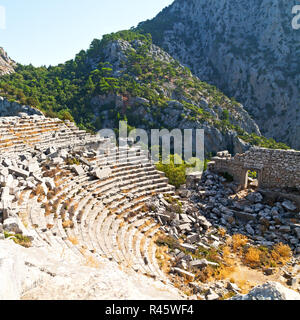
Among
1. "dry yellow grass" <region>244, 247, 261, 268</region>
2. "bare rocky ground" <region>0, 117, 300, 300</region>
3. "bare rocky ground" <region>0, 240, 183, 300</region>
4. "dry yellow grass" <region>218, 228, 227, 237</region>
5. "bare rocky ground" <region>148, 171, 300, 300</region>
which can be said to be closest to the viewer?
"bare rocky ground" <region>0, 240, 183, 300</region>

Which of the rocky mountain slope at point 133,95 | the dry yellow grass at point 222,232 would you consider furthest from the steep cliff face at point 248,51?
the dry yellow grass at point 222,232

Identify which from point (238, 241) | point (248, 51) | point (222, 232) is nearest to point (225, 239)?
point (222, 232)

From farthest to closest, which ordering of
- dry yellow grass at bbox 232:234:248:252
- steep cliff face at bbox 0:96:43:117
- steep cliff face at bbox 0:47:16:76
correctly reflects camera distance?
steep cliff face at bbox 0:47:16:76, steep cliff face at bbox 0:96:43:117, dry yellow grass at bbox 232:234:248:252

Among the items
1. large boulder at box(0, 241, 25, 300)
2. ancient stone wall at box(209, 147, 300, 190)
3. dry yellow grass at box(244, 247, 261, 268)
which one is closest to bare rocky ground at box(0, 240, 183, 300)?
large boulder at box(0, 241, 25, 300)

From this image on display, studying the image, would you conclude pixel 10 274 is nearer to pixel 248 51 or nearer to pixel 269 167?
pixel 269 167

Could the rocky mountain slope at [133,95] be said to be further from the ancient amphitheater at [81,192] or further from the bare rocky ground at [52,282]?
the bare rocky ground at [52,282]

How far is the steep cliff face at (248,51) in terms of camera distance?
54.8m

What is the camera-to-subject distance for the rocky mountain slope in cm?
4316

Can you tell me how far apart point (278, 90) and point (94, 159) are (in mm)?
53879

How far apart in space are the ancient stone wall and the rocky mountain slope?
28401 millimetres

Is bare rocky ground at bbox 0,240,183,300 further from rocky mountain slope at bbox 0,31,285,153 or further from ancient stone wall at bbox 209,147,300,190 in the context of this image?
rocky mountain slope at bbox 0,31,285,153

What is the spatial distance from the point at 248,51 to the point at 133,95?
1335 inches

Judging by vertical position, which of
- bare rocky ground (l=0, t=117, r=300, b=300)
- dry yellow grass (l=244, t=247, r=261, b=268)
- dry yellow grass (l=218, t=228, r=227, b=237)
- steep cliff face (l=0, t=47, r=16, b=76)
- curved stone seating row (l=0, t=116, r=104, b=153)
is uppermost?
steep cliff face (l=0, t=47, r=16, b=76)
